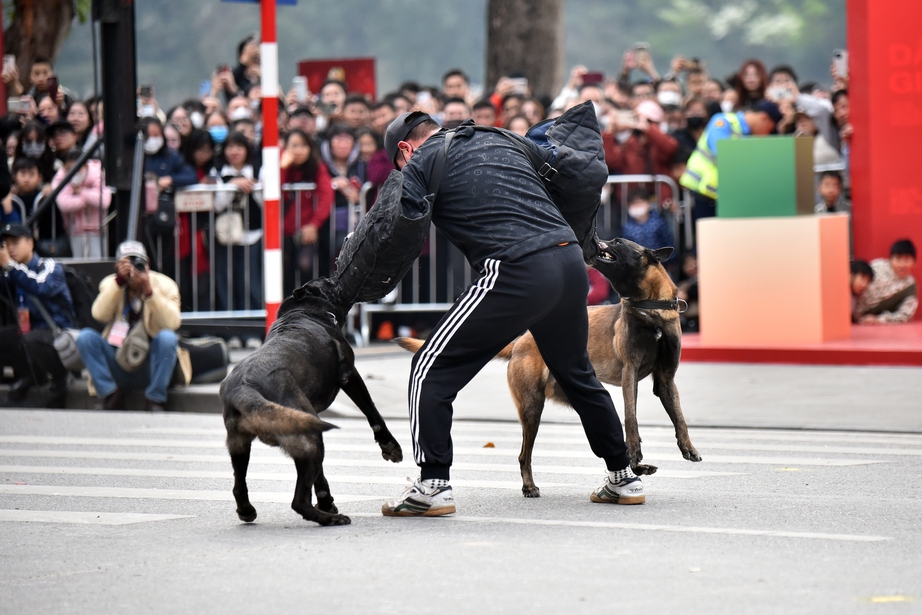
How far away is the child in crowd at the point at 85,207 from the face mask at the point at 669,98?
6825 mm

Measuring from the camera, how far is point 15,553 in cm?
550

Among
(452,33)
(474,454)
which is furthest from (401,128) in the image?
(452,33)

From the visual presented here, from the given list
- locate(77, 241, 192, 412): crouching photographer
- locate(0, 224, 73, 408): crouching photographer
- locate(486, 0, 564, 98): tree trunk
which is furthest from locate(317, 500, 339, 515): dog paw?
locate(486, 0, 564, 98): tree trunk

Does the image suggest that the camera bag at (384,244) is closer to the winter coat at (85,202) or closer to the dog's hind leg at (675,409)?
the dog's hind leg at (675,409)

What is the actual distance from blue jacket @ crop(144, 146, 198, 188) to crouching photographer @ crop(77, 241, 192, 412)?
296 centimetres

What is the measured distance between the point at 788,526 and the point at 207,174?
31.4 feet

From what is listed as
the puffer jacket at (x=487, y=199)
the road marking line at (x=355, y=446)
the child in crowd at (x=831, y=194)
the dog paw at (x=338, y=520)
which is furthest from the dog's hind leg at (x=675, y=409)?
the child in crowd at (x=831, y=194)

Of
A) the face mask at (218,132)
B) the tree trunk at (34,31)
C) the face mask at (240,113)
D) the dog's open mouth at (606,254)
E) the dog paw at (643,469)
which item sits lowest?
the dog paw at (643,469)

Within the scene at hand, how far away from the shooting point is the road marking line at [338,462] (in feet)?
24.1

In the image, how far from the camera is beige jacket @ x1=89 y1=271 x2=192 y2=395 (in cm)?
1075

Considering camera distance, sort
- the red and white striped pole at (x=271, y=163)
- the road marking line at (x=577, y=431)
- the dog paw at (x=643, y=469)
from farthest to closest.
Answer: the red and white striped pole at (x=271, y=163) → the road marking line at (x=577, y=431) → the dog paw at (x=643, y=469)

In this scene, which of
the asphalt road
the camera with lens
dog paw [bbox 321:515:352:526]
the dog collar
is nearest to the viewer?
the asphalt road

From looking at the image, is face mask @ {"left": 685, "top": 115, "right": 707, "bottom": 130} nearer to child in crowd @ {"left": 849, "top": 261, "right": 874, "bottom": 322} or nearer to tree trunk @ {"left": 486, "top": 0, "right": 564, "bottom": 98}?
child in crowd @ {"left": 849, "top": 261, "right": 874, "bottom": 322}

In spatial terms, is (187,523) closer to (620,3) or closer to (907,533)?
(907,533)
